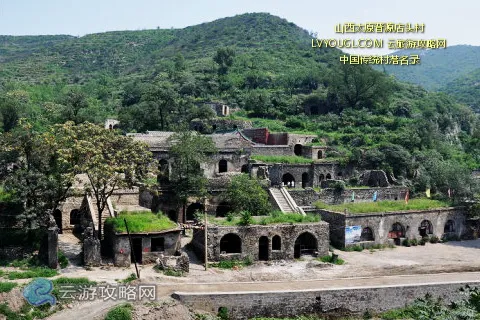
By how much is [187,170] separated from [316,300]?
1449 cm

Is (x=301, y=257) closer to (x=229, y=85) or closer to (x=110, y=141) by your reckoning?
(x=110, y=141)

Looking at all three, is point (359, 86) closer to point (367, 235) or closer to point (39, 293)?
point (367, 235)

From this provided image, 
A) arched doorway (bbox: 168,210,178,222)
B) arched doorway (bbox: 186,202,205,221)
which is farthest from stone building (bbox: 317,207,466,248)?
arched doorway (bbox: 168,210,178,222)

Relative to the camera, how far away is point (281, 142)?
49.6 meters

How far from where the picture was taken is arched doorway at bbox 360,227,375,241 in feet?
121

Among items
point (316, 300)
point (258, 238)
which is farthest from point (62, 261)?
point (316, 300)

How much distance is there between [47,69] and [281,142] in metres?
84.7

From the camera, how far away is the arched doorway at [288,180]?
1764 inches

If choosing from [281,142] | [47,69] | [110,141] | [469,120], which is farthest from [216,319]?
[47,69]

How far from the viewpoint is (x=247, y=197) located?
35.6 m

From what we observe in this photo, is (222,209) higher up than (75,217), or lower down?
higher up

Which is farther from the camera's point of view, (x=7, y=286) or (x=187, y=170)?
(x=187, y=170)

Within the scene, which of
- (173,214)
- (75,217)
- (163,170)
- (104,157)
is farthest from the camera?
(163,170)

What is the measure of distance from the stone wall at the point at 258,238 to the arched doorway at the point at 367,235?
454 cm
